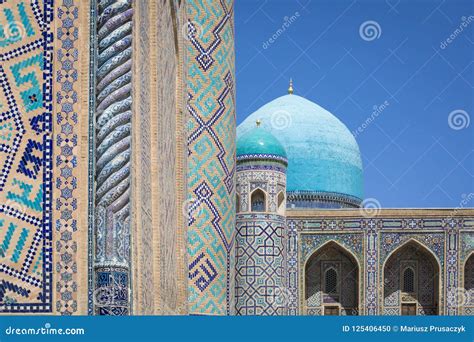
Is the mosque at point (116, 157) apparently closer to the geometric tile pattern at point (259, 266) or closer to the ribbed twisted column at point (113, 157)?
the ribbed twisted column at point (113, 157)

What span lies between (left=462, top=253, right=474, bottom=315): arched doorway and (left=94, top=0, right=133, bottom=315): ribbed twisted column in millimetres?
14195

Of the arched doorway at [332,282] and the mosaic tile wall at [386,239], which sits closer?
the mosaic tile wall at [386,239]

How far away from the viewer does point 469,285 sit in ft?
58.3

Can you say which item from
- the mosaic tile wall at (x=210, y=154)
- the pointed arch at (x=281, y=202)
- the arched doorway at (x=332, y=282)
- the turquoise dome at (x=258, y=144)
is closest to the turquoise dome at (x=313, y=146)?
the arched doorway at (x=332, y=282)

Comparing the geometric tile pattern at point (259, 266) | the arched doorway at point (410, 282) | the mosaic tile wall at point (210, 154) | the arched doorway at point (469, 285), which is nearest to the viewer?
the mosaic tile wall at point (210, 154)

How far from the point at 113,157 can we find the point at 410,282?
47.2 ft

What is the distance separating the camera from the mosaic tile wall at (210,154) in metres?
9.40

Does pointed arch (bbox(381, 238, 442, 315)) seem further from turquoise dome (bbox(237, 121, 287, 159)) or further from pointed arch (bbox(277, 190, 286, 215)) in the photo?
turquoise dome (bbox(237, 121, 287, 159))

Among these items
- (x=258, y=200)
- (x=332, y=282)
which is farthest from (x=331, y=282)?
(x=258, y=200)

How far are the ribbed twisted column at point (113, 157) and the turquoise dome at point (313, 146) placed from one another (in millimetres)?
15131

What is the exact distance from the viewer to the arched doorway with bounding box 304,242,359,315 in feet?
58.4

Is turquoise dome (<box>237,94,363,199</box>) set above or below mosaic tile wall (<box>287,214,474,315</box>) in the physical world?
above

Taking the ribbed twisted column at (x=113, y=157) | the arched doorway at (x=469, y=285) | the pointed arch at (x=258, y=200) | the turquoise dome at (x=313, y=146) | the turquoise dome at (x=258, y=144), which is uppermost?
the turquoise dome at (x=313, y=146)

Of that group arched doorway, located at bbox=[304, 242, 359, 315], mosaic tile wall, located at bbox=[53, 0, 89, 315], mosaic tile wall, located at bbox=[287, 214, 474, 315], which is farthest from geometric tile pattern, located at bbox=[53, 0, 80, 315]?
arched doorway, located at bbox=[304, 242, 359, 315]
